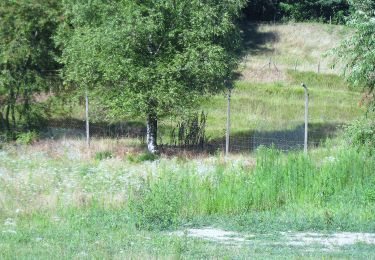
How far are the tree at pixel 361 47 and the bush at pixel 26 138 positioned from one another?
55.8 ft

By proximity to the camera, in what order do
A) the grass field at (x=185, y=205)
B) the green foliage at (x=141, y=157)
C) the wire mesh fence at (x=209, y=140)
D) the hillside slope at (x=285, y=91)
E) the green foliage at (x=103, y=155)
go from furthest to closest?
the hillside slope at (x=285, y=91) < the wire mesh fence at (x=209, y=140) < the green foliage at (x=103, y=155) < the green foliage at (x=141, y=157) < the grass field at (x=185, y=205)

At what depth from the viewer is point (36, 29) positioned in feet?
102

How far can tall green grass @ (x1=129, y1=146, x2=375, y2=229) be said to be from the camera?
14375mm

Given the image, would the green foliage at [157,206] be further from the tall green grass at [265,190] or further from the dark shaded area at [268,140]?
the dark shaded area at [268,140]

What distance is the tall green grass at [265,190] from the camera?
14.4 m

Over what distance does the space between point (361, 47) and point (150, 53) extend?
13.0 metres

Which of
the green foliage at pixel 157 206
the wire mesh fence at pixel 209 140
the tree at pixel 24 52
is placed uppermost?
the tree at pixel 24 52

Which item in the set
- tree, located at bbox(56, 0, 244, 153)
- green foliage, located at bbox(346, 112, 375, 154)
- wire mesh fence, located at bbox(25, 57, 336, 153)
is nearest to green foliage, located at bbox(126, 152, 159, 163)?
tree, located at bbox(56, 0, 244, 153)

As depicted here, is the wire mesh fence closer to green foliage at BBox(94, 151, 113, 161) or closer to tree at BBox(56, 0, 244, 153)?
green foliage at BBox(94, 151, 113, 161)

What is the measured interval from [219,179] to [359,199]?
143 inches

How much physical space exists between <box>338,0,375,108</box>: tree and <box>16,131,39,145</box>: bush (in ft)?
55.8

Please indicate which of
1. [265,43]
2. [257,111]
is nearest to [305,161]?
[257,111]

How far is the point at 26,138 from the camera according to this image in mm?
29156

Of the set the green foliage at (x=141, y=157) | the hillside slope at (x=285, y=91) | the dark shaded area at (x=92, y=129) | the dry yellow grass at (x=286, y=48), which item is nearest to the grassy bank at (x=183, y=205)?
the green foliage at (x=141, y=157)
